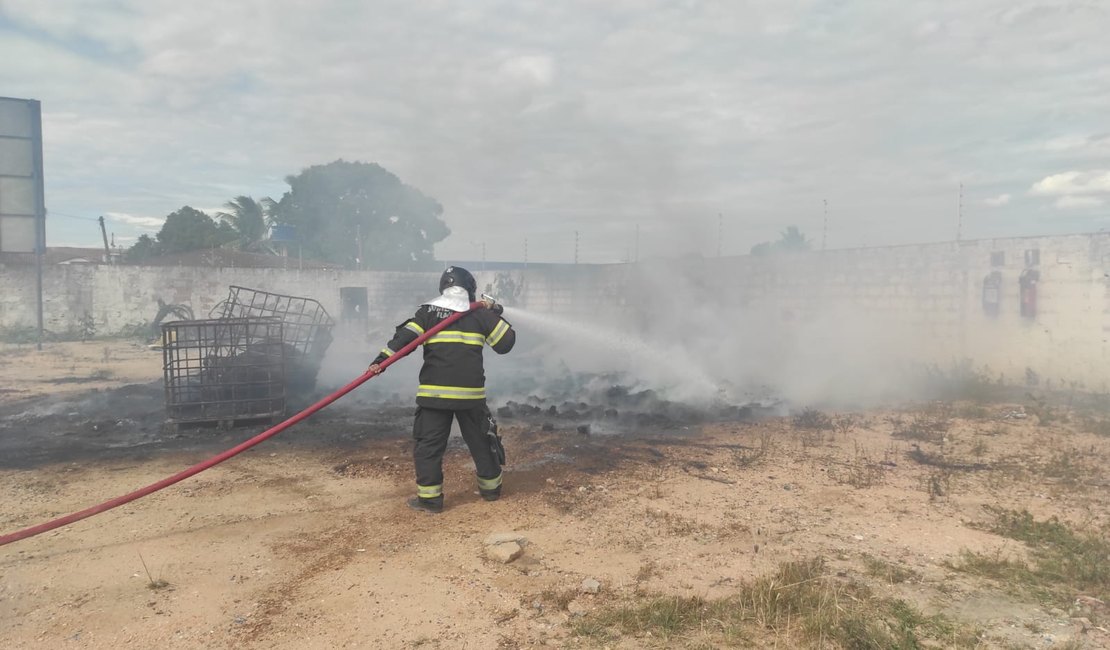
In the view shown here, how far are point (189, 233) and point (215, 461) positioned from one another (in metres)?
37.8

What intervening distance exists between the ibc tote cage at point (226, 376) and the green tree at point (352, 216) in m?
28.3

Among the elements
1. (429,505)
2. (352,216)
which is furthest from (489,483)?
(352,216)

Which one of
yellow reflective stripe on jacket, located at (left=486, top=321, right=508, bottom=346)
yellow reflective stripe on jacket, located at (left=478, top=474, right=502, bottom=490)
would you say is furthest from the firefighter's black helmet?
yellow reflective stripe on jacket, located at (left=478, top=474, right=502, bottom=490)

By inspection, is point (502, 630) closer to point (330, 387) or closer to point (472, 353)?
point (472, 353)

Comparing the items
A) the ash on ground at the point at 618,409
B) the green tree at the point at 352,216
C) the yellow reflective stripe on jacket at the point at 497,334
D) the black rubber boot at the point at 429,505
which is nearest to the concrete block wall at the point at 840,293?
the ash on ground at the point at 618,409

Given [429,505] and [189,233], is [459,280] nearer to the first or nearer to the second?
[429,505]

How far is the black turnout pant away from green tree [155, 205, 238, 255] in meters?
36.4

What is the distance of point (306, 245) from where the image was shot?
36.0m

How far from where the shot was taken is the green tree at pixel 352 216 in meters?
35.7

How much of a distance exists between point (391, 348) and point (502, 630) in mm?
2277

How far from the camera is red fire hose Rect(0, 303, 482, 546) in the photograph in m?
3.58

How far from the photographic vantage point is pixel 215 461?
159 inches

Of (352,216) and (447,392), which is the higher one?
(352,216)

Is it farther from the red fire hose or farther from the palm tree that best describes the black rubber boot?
the palm tree
